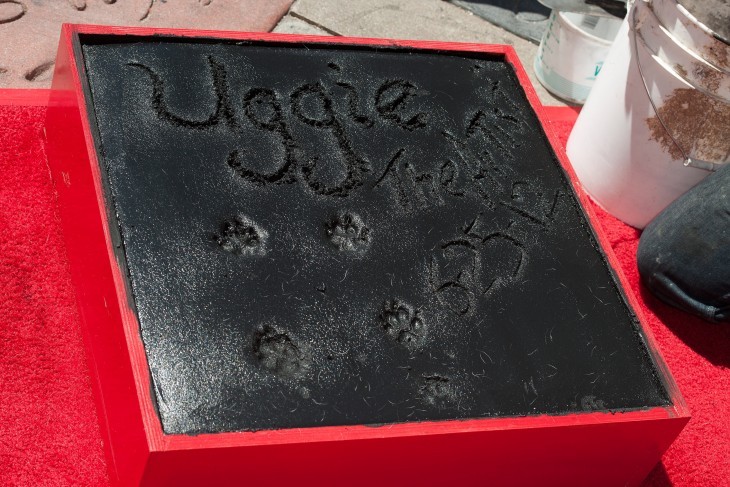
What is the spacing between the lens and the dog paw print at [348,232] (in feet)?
4.64

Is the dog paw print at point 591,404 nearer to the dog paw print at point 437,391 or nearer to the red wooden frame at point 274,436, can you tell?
the red wooden frame at point 274,436

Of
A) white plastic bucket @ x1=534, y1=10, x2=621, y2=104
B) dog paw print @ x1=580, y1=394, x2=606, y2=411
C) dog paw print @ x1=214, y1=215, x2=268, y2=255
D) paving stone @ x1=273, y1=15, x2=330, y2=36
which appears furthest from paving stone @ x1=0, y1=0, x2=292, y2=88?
dog paw print @ x1=580, y1=394, x2=606, y2=411

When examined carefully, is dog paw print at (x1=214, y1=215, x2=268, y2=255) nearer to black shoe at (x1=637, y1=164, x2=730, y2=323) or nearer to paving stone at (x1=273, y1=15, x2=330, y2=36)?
black shoe at (x1=637, y1=164, x2=730, y2=323)

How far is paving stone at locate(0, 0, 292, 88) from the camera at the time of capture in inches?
80.0

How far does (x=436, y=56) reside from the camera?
1.76 meters

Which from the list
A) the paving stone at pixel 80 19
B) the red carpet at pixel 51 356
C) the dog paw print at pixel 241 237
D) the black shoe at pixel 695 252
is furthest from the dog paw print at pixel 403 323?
the paving stone at pixel 80 19

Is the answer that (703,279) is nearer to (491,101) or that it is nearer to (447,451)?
(491,101)

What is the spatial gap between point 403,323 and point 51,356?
63 centimetres

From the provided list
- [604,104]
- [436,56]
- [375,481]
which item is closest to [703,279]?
[604,104]

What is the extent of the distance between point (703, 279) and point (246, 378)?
1.05m

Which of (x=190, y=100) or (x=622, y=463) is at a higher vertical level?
(x=190, y=100)

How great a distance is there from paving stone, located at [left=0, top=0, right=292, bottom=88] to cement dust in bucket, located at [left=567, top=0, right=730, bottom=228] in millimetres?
955

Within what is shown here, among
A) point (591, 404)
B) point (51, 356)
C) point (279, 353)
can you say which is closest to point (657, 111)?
point (591, 404)

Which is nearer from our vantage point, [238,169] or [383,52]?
[238,169]
